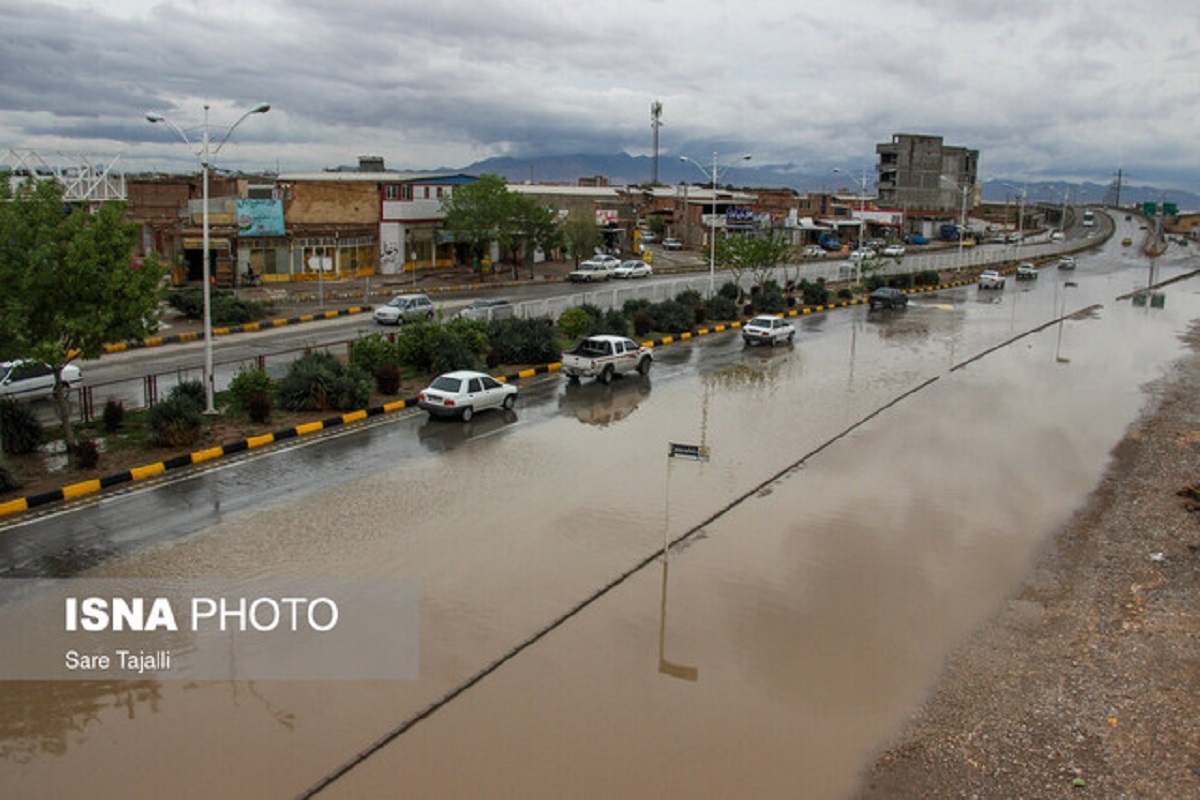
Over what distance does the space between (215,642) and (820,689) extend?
8.03 m

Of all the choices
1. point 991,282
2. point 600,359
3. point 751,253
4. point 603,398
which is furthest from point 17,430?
point 991,282

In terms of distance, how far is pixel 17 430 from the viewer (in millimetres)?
21109

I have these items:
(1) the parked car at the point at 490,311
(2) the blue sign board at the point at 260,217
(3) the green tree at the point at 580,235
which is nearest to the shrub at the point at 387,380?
(1) the parked car at the point at 490,311

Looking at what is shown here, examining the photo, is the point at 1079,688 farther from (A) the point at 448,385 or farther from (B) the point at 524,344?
(B) the point at 524,344

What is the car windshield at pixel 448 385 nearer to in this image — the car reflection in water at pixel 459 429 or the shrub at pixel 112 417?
the car reflection in water at pixel 459 429

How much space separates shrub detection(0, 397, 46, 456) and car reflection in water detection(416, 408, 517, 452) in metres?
8.39

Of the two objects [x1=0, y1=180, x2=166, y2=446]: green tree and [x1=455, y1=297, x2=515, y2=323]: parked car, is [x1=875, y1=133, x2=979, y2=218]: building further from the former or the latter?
[x1=0, y1=180, x2=166, y2=446]: green tree

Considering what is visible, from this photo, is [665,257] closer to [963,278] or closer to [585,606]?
[963,278]

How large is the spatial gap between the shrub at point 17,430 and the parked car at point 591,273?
44.6m

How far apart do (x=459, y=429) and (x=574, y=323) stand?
47.5ft

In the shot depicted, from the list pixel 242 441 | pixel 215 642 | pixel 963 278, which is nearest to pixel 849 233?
pixel 963 278

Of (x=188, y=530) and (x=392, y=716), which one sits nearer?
(x=392, y=716)

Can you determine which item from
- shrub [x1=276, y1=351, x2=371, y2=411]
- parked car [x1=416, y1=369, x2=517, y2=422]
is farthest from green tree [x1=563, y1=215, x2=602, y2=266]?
shrub [x1=276, y1=351, x2=371, y2=411]

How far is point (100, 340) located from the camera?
20812mm
